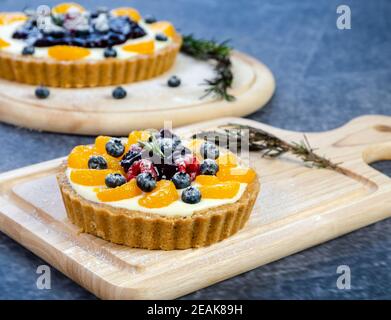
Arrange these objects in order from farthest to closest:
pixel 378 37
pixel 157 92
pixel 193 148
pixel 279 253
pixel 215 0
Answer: pixel 215 0 < pixel 378 37 < pixel 157 92 < pixel 193 148 < pixel 279 253

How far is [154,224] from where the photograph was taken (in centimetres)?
352

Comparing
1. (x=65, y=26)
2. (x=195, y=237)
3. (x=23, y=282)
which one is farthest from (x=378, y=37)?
(x=23, y=282)

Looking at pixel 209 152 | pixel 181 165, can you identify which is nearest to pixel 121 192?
pixel 181 165

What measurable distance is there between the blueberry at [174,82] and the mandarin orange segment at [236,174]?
1.66m

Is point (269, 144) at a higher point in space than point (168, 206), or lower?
lower

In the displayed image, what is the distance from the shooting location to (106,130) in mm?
4973

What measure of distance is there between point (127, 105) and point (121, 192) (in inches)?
64.6

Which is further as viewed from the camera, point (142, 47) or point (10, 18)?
point (10, 18)

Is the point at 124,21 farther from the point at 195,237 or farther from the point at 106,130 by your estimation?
the point at 195,237

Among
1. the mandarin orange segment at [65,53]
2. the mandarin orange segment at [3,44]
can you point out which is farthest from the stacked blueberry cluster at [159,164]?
the mandarin orange segment at [3,44]

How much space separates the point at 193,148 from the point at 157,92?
1.39 m

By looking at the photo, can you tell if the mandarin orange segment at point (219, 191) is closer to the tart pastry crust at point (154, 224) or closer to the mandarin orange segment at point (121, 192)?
the tart pastry crust at point (154, 224)

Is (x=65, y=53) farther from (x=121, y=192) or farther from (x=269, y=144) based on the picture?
(x=121, y=192)

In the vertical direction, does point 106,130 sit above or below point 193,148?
below
